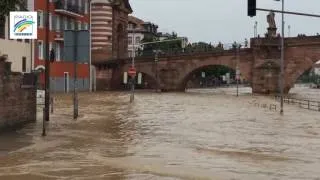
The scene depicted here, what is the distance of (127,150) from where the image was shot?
75.5ft

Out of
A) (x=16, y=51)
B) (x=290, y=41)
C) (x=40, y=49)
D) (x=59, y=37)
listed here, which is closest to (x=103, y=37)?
(x=59, y=37)

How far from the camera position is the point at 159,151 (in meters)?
22.8

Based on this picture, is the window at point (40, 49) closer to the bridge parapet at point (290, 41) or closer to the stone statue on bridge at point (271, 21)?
the bridge parapet at point (290, 41)

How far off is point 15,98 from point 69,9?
6634 centimetres

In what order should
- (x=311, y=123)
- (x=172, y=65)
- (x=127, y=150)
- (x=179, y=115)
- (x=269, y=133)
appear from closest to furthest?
(x=127, y=150), (x=269, y=133), (x=311, y=123), (x=179, y=115), (x=172, y=65)

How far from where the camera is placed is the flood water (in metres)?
17.7

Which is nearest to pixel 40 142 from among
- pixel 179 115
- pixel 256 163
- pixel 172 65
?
pixel 256 163

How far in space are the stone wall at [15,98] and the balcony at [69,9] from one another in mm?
55874

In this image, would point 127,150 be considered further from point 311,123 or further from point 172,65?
point 172,65

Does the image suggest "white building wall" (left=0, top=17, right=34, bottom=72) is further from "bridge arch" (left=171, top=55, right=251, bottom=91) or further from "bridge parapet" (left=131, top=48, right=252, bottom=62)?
"bridge arch" (left=171, top=55, right=251, bottom=91)

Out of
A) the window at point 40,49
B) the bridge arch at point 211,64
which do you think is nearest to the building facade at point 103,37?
the bridge arch at point 211,64

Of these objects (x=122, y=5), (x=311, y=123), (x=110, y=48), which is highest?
(x=122, y=5)

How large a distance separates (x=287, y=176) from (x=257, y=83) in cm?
8090

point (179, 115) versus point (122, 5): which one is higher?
point (122, 5)
